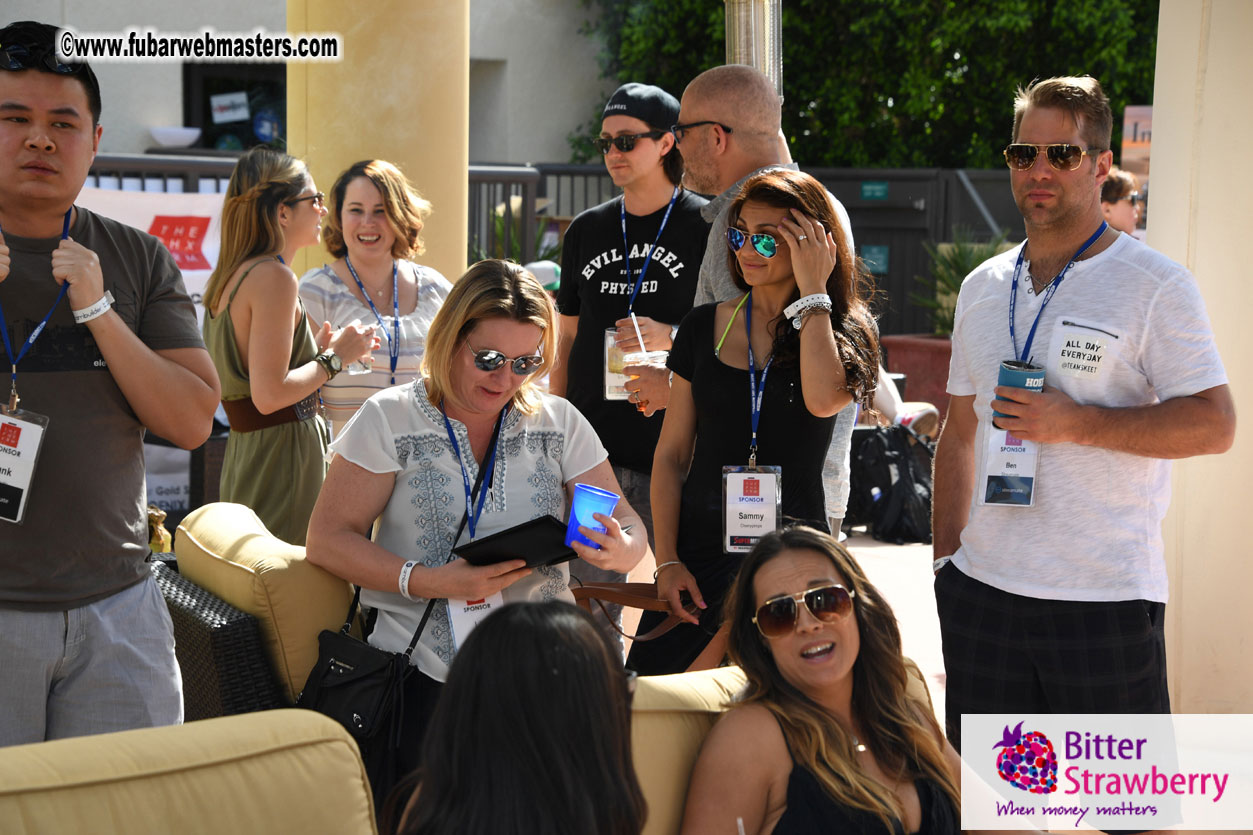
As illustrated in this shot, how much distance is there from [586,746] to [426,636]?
1.23 m

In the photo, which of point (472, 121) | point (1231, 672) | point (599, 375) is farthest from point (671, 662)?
point (472, 121)

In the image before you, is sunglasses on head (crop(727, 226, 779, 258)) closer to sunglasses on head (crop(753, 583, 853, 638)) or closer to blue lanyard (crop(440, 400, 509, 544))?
blue lanyard (crop(440, 400, 509, 544))

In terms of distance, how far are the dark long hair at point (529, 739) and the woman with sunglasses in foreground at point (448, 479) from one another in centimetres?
106

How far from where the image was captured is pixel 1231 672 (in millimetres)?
3943

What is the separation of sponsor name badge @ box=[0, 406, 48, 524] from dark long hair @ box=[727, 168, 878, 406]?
1712 millimetres

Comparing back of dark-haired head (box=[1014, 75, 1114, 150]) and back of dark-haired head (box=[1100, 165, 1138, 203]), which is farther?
back of dark-haired head (box=[1100, 165, 1138, 203])

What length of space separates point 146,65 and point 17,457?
11.5 m

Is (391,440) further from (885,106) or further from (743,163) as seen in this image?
(885,106)

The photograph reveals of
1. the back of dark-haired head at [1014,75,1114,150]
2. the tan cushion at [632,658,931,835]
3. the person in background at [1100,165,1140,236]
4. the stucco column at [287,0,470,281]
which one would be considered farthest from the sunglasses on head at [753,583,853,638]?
the person in background at [1100,165,1140,236]

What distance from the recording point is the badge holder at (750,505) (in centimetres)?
305

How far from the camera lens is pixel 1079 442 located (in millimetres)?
2756

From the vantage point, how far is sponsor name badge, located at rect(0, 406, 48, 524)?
229cm

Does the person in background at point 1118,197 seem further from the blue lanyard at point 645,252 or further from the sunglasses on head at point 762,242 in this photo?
the sunglasses on head at point 762,242

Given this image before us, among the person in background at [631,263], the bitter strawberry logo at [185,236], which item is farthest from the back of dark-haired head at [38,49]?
the bitter strawberry logo at [185,236]
